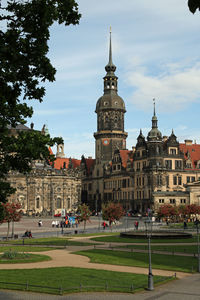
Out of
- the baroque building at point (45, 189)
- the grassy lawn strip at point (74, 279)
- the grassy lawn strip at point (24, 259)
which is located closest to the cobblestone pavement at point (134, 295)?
the grassy lawn strip at point (74, 279)

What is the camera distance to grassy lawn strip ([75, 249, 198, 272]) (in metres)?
30.5

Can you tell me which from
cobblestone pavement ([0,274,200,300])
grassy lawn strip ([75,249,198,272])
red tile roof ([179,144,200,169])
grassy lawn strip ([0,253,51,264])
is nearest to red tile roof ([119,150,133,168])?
red tile roof ([179,144,200,169])

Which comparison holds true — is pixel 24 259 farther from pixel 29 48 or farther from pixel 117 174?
pixel 117 174

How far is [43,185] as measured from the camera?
114312 mm

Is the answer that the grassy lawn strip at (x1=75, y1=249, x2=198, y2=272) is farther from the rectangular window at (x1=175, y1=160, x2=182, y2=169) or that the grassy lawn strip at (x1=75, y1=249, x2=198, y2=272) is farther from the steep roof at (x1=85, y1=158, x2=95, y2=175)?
the steep roof at (x1=85, y1=158, x2=95, y2=175)

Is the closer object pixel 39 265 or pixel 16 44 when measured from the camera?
pixel 16 44

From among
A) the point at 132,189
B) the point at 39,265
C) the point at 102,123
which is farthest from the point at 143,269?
the point at 102,123

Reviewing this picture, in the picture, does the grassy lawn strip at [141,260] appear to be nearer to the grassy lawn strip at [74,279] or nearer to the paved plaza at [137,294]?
the paved plaza at [137,294]

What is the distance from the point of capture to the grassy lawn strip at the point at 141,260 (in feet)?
100

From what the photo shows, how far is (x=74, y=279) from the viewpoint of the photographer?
2506 centimetres

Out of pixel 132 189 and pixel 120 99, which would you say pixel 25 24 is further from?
pixel 120 99

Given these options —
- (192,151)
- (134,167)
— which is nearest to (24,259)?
(134,167)

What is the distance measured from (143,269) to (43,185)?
86635mm

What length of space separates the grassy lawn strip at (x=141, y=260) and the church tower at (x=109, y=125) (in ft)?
302
